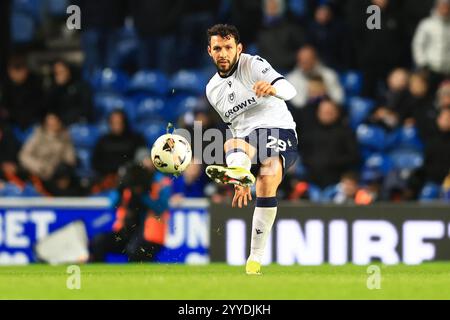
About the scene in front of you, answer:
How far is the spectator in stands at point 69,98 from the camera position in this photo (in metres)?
18.5

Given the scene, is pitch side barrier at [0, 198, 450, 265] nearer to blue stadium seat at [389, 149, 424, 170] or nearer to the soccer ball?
blue stadium seat at [389, 149, 424, 170]

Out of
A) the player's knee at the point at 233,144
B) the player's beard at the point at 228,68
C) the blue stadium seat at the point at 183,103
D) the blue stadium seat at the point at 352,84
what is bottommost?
the player's knee at the point at 233,144

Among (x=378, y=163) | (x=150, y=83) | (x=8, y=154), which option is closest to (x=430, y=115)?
(x=378, y=163)

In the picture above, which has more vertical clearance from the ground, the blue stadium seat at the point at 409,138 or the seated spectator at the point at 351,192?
the blue stadium seat at the point at 409,138

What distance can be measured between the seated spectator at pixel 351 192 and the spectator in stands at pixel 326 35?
2911 millimetres

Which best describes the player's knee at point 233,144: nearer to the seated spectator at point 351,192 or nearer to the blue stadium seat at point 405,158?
the seated spectator at point 351,192

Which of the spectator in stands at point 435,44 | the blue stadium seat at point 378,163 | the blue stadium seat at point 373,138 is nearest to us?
the blue stadium seat at point 378,163

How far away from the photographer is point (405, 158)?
17375mm

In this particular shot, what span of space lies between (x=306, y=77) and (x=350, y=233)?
130 inches

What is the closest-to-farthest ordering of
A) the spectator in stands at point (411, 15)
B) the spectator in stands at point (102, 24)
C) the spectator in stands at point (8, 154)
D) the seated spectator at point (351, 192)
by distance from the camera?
the seated spectator at point (351, 192)
the spectator in stands at point (8, 154)
the spectator in stands at point (411, 15)
the spectator in stands at point (102, 24)

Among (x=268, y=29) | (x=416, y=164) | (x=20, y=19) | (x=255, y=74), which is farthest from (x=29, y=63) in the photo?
(x=255, y=74)

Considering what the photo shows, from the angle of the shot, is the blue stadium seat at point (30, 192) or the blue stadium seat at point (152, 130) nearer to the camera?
the blue stadium seat at point (30, 192)

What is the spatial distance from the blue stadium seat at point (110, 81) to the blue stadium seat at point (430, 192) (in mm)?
4898

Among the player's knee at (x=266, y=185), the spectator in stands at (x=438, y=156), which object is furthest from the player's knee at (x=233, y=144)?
the spectator in stands at (x=438, y=156)
